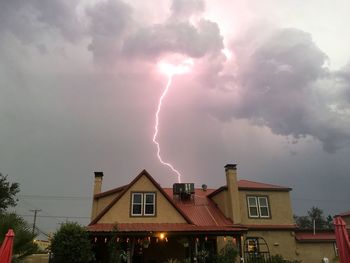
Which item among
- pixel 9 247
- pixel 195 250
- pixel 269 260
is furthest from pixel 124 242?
pixel 9 247

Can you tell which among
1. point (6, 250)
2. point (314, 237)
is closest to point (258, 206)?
point (314, 237)

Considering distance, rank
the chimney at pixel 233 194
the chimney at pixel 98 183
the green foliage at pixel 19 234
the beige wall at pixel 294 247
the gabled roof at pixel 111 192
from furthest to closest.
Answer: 1. the chimney at pixel 98 183
2. the gabled roof at pixel 111 192
3. the chimney at pixel 233 194
4. the beige wall at pixel 294 247
5. the green foliage at pixel 19 234

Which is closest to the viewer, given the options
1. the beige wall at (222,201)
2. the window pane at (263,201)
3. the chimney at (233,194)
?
the chimney at (233,194)

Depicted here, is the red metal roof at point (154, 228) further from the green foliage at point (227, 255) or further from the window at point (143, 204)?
the green foliage at point (227, 255)

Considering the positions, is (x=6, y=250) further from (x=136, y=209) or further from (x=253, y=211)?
(x=253, y=211)

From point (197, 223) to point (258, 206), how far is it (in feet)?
17.6

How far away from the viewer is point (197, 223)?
22.9 metres

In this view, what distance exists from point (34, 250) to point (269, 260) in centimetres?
1435

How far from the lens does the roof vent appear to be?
27.4 metres

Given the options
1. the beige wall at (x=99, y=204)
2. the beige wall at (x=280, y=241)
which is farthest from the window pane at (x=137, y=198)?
the beige wall at (x=280, y=241)

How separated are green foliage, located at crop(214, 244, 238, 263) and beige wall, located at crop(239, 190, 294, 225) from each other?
15.9 ft

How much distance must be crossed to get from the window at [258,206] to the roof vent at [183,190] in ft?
15.1

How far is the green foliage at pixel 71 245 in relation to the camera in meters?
18.4

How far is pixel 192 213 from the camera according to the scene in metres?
24.8
